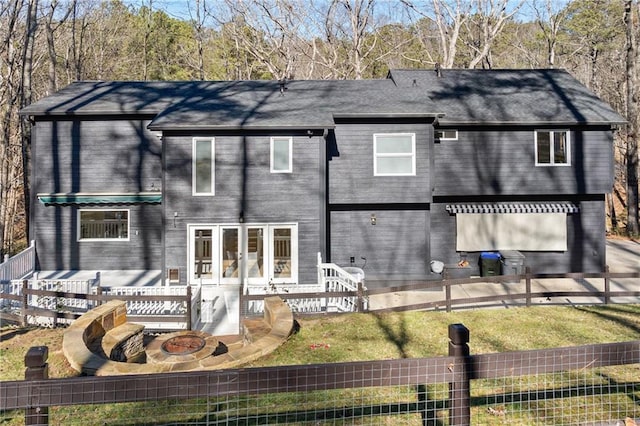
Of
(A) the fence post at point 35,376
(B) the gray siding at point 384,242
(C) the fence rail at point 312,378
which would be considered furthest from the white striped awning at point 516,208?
(A) the fence post at point 35,376

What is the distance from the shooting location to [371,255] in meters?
14.9

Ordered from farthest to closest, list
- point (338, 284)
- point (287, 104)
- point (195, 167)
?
point (287, 104) → point (195, 167) → point (338, 284)

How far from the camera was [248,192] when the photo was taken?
44.0 feet

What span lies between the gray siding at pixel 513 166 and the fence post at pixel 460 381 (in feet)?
42.9

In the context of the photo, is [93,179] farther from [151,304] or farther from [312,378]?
[312,378]

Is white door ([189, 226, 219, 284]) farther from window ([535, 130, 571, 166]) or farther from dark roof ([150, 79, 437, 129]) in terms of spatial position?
window ([535, 130, 571, 166])

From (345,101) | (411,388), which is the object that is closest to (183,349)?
(411,388)

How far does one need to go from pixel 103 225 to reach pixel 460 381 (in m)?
15.6

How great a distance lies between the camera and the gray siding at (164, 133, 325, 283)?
13.3m

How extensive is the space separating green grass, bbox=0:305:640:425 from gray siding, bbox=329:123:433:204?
579 centimetres

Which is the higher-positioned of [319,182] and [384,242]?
[319,182]

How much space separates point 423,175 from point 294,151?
14.9 feet

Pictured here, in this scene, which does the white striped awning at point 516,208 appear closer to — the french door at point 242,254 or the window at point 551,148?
the window at point 551,148

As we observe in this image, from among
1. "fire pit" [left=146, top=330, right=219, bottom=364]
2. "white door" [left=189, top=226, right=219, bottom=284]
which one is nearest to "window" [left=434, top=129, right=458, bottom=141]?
"white door" [left=189, top=226, right=219, bottom=284]
